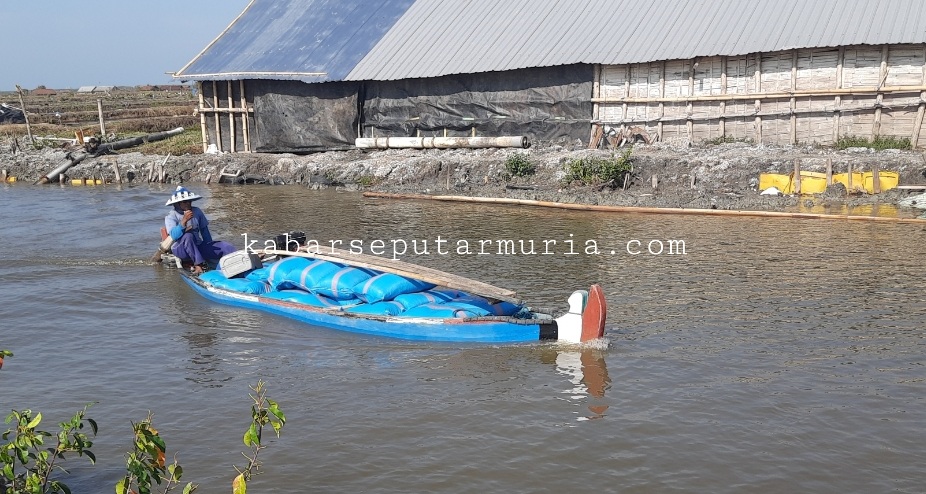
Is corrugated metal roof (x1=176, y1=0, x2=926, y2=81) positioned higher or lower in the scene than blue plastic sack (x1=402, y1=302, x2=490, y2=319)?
higher

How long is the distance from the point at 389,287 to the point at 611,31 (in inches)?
699

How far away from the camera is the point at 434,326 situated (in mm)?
10688

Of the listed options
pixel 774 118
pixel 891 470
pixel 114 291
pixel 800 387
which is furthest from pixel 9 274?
pixel 774 118

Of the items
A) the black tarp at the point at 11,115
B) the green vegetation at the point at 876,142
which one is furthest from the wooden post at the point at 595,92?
the black tarp at the point at 11,115

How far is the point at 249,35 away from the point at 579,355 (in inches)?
1064

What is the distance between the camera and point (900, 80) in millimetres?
22062

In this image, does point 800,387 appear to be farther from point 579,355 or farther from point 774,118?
point 774,118

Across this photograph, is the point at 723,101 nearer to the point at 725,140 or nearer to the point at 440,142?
the point at 725,140

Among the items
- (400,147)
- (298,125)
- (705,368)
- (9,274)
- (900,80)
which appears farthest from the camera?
(298,125)

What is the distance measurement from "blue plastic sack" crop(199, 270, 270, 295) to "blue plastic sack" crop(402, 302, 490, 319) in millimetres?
2945

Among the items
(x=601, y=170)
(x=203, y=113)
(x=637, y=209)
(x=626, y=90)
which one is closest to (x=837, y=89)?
(x=626, y=90)

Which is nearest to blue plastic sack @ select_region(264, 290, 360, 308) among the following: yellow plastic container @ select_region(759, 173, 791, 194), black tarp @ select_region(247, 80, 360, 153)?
yellow plastic container @ select_region(759, 173, 791, 194)

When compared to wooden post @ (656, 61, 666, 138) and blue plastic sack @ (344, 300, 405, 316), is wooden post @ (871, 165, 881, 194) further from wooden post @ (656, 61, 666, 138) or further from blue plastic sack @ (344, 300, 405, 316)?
blue plastic sack @ (344, 300, 405, 316)

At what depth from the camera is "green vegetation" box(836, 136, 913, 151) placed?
21969 millimetres
